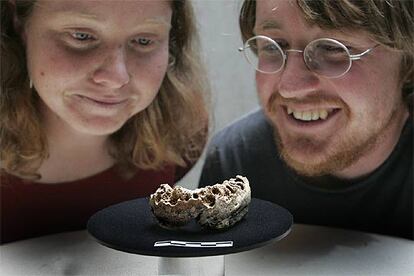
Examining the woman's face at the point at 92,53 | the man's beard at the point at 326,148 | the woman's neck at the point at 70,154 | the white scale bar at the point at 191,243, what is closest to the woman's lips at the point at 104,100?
the woman's face at the point at 92,53

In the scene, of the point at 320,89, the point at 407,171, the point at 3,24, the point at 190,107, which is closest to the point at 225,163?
the point at 190,107

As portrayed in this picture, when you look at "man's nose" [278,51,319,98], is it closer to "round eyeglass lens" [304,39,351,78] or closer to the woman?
"round eyeglass lens" [304,39,351,78]

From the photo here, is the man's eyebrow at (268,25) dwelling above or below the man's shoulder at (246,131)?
above

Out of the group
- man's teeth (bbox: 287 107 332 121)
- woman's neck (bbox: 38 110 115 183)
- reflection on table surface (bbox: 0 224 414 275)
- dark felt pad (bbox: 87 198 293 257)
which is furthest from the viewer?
woman's neck (bbox: 38 110 115 183)

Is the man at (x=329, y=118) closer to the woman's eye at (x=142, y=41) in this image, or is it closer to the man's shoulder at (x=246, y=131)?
the man's shoulder at (x=246, y=131)

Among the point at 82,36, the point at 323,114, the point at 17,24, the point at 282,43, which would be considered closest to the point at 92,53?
the point at 82,36

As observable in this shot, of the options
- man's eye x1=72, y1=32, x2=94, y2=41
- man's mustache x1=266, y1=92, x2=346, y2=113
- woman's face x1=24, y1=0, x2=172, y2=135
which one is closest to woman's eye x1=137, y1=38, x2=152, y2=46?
woman's face x1=24, y1=0, x2=172, y2=135

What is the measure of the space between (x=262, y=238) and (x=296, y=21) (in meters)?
0.50

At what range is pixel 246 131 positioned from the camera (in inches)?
64.9

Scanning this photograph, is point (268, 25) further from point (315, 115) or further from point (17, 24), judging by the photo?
point (17, 24)

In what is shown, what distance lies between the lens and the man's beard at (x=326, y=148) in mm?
1528

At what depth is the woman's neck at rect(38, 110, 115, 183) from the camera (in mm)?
1602

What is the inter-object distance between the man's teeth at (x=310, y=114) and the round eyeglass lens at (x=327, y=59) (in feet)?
0.29

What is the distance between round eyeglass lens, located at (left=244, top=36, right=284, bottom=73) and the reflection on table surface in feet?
1.31
